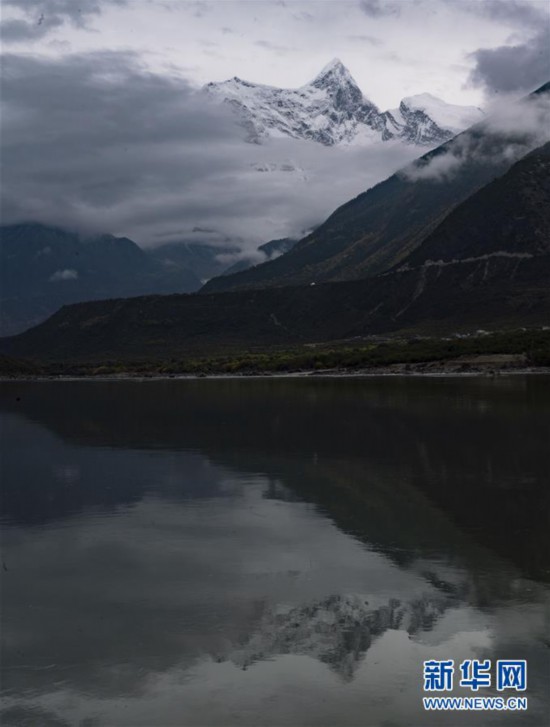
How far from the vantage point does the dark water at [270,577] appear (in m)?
14.1

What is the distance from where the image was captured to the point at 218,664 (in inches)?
598

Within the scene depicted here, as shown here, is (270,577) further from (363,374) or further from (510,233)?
(510,233)

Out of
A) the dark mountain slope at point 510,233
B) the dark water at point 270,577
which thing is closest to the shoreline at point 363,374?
the dark water at point 270,577

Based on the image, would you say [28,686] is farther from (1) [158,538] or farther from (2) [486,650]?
(1) [158,538]

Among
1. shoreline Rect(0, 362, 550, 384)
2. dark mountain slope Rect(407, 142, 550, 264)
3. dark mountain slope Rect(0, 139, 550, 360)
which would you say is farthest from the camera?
dark mountain slope Rect(407, 142, 550, 264)

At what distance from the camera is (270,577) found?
20.0 m

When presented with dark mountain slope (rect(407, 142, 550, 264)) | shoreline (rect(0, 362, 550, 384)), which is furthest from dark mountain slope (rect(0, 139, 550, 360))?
shoreline (rect(0, 362, 550, 384))

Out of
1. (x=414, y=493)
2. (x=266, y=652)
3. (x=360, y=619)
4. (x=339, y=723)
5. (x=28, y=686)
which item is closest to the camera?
(x=339, y=723)

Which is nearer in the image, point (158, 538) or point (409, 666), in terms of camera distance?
point (409, 666)

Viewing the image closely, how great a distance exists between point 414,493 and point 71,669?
15.9m

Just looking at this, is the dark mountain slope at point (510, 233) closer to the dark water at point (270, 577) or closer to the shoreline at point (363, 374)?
the shoreline at point (363, 374)

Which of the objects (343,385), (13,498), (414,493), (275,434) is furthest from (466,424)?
(343,385)

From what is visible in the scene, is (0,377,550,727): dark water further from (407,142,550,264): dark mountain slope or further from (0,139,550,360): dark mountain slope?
(407,142,550,264): dark mountain slope

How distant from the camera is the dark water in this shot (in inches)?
557
